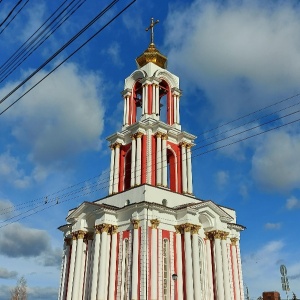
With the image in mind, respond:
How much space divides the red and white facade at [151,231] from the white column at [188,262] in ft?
0.19

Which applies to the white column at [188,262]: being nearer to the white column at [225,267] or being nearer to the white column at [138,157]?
the white column at [225,267]

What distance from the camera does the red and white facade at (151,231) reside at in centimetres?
2327

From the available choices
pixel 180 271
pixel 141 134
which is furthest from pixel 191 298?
pixel 141 134

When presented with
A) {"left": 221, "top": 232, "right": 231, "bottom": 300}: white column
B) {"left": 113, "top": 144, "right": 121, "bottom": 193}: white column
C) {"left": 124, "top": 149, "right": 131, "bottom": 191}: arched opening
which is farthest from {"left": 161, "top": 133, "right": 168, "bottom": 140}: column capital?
{"left": 221, "top": 232, "right": 231, "bottom": 300}: white column

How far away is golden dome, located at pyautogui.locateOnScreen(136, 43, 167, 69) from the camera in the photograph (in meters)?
34.3

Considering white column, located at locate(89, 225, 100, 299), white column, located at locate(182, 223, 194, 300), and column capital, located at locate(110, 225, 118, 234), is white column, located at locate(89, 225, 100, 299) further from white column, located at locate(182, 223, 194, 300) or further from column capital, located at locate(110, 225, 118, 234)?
white column, located at locate(182, 223, 194, 300)

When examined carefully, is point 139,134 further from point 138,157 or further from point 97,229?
Answer: point 97,229

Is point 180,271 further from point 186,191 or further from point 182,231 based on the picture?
point 186,191

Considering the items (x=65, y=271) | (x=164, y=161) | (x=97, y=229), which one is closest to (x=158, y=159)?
(x=164, y=161)

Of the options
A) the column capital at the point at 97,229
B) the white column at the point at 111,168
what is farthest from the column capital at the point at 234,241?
the column capital at the point at 97,229

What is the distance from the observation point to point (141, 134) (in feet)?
95.1

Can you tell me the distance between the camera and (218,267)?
83.5 ft

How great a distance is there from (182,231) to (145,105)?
1126cm

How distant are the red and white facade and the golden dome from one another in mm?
2449
